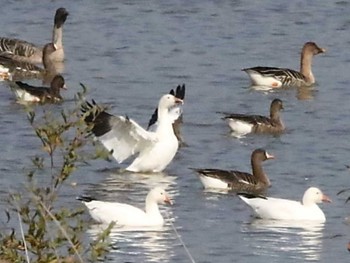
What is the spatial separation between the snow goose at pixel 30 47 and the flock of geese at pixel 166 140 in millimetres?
591

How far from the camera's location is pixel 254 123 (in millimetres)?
15844

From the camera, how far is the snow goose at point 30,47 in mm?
21078

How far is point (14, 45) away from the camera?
2112 centimetres

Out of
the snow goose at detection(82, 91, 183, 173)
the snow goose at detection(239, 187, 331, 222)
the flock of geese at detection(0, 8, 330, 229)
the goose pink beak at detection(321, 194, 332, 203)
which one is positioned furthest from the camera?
the snow goose at detection(82, 91, 183, 173)

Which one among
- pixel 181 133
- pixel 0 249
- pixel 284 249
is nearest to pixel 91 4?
pixel 181 133

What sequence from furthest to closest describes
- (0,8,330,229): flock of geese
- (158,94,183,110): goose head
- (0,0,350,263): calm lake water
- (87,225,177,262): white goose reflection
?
(158,94,183,110): goose head
(0,8,330,229): flock of geese
(0,0,350,263): calm lake water
(87,225,177,262): white goose reflection

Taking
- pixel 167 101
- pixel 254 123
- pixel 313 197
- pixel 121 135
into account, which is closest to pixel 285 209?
pixel 313 197

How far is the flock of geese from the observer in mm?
11539

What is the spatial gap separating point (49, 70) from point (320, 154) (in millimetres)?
6787

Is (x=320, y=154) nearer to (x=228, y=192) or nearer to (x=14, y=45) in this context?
(x=228, y=192)

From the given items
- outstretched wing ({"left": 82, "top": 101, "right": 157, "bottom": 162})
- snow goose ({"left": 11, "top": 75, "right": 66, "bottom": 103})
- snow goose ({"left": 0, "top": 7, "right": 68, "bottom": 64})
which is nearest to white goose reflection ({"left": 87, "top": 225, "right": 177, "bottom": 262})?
outstretched wing ({"left": 82, "top": 101, "right": 157, "bottom": 162})

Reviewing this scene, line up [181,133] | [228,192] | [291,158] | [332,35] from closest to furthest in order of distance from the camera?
[228,192]
[291,158]
[181,133]
[332,35]

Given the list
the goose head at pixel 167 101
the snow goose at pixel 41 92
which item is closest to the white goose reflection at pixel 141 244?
the goose head at pixel 167 101

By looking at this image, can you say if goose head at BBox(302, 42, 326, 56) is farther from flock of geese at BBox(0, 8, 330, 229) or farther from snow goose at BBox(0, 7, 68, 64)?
snow goose at BBox(0, 7, 68, 64)
